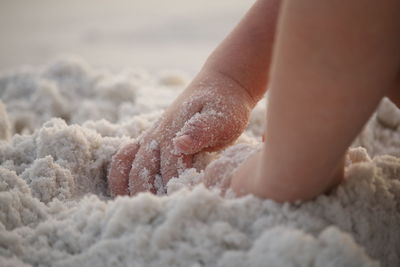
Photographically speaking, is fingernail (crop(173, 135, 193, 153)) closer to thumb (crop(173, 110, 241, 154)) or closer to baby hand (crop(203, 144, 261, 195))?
thumb (crop(173, 110, 241, 154))

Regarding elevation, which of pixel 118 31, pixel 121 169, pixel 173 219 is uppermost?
pixel 173 219

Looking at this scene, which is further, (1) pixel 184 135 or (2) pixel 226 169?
(1) pixel 184 135

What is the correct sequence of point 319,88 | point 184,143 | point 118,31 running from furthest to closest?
point 118,31 < point 184,143 < point 319,88

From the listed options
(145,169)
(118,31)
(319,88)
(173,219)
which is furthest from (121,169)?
(118,31)

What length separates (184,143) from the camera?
831mm

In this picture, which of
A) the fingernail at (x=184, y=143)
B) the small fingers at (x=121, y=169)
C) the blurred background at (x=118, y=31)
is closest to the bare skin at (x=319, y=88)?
the fingernail at (x=184, y=143)

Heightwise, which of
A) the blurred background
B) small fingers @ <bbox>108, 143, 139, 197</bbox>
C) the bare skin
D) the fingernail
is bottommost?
the blurred background

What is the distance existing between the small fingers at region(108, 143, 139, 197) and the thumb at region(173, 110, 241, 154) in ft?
0.37

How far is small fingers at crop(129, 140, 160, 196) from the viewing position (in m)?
0.86

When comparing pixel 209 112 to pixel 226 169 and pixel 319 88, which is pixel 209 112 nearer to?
pixel 226 169

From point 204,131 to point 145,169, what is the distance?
0.42 feet

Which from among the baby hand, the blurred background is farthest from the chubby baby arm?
the blurred background

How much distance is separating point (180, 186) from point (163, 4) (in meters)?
2.64

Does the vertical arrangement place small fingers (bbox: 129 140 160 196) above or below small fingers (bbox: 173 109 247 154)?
below
